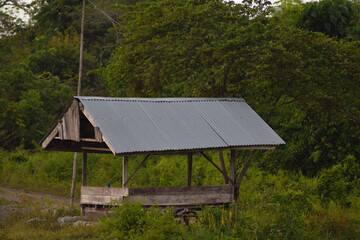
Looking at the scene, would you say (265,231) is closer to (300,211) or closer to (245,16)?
(300,211)

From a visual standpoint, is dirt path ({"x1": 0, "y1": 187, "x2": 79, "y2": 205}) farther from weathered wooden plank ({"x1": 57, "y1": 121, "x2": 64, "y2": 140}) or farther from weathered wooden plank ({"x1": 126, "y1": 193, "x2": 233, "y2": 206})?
weathered wooden plank ({"x1": 126, "y1": 193, "x2": 233, "y2": 206})

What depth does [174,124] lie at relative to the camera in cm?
1398

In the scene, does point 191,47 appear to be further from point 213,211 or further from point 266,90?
point 213,211

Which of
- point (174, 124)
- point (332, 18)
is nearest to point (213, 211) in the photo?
point (174, 124)

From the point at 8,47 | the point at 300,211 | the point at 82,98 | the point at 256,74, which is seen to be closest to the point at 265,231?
the point at 300,211

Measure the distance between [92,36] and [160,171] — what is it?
→ 18.7 meters

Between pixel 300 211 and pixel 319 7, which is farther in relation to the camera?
pixel 319 7

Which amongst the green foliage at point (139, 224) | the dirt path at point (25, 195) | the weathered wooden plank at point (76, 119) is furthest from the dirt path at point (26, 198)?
the green foliage at point (139, 224)

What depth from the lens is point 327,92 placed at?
58.3 ft

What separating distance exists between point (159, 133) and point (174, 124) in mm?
795

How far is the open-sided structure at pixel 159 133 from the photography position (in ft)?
42.1

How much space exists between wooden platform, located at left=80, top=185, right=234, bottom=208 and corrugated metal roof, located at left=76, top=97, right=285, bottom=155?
1.43 metres

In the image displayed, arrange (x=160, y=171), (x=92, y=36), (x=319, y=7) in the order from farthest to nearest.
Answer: (x=92, y=36)
(x=160, y=171)
(x=319, y=7)

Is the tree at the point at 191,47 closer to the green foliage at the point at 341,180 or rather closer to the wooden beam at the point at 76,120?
the green foliage at the point at 341,180
